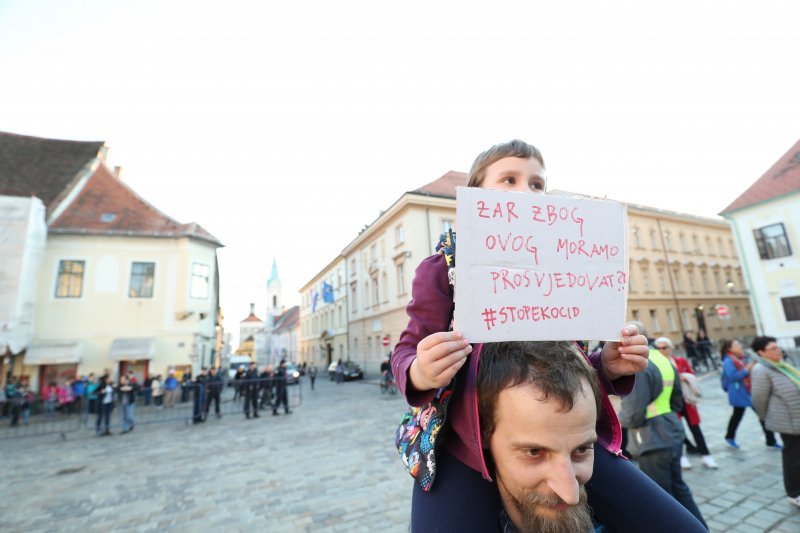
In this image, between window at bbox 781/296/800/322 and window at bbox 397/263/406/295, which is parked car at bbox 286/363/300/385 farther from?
window at bbox 781/296/800/322

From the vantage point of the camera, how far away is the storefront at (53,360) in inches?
680

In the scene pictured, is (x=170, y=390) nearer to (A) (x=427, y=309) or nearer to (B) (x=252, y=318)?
Answer: (A) (x=427, y=309)

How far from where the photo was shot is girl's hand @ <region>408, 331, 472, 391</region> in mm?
1129

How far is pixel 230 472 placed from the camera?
674cm

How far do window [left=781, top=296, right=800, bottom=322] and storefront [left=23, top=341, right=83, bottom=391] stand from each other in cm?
3844

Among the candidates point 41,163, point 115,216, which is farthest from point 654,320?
point 41,163

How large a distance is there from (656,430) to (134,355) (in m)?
22.2

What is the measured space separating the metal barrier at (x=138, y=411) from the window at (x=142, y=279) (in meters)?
5.27

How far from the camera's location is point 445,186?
2930cm

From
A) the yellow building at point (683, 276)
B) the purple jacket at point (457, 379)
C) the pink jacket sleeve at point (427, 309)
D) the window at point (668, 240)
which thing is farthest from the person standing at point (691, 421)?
the window at point (668, 240)

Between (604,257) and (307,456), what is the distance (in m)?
7.97

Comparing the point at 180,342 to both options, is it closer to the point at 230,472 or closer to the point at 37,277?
the point at 37,277

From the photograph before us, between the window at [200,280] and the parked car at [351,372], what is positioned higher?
the window at [200,280]

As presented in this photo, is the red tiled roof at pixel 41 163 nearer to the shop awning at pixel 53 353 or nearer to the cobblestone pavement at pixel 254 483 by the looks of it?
the shop awning at pixel 53 353
